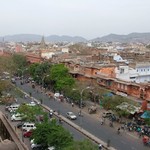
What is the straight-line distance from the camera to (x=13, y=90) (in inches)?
2243

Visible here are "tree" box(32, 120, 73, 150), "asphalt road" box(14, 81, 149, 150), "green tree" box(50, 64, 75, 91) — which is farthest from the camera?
"green tree" box(50, 64, 75, 91)

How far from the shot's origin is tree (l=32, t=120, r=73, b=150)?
28.3 m

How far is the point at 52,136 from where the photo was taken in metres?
28.7

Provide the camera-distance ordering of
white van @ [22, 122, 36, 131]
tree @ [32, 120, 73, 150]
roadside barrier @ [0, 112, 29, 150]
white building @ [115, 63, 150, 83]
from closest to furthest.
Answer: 1. tree @ [32, 120, 73, 150]
2. roadside barrier @ [0, 112, 29, 150]
3. white van @ [22, 122, 36, 131]
4. white building @ [115, 63, 150, 83]

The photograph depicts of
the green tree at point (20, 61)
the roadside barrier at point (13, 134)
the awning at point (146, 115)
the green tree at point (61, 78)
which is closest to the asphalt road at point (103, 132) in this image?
the awning at point (146, 115)

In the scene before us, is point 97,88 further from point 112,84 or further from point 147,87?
point 147,87

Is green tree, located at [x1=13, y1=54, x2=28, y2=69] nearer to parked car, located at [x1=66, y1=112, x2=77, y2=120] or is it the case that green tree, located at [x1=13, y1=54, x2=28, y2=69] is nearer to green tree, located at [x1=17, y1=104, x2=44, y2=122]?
parked car, located at [x1=66, y1=112, x2=77, y2=120]

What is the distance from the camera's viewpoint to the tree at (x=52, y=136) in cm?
2831

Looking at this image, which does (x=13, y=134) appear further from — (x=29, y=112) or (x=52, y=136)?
(x=52, y=136)

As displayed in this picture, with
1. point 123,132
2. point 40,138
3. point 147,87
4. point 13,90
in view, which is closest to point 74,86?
point 13,90

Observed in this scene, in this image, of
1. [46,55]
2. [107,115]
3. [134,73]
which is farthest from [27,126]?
[46,55]

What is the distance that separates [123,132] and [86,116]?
917 centimetres

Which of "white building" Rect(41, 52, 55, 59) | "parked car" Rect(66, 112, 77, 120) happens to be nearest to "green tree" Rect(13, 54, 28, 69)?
"white building" Rect(41, 52, 55, 59)

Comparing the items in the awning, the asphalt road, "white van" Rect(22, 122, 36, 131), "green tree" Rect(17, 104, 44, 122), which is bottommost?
the asphalt road
